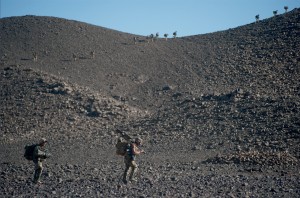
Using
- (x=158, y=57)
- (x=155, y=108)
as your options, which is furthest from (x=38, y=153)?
(x=158, y=57)

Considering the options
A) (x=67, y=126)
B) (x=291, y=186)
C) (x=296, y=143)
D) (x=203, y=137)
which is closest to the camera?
(x=291, y=186)

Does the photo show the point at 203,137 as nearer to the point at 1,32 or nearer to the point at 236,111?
the point at 236,111

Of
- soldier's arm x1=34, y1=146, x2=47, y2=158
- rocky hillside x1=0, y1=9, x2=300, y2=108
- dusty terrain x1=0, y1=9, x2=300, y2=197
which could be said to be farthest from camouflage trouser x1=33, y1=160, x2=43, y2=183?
rocky hillside x1=0, y1=9, x2=300, y2=108

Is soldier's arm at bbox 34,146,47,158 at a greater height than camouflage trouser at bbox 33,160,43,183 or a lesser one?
greater

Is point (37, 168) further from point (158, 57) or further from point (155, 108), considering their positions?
point (158, 57)

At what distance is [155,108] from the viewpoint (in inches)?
1303

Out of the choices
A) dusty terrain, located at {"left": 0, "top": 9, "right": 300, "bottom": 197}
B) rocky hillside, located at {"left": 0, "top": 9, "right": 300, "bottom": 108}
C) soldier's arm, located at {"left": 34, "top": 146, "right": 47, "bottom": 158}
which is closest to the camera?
soldier's arm, located at {"left": 34, "top": 146, "right": 47, "bottom": 158}

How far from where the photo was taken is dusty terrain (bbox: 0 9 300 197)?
15578mm

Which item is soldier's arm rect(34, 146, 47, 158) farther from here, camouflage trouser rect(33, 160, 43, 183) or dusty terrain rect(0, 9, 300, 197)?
dusty terrain rect(0, 9, 300, 197)

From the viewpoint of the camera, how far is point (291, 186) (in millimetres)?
13438

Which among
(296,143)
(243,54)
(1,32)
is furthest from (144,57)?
(296,143)

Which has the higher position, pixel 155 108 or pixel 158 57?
pixel 158 57

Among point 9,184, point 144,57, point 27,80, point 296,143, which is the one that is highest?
point 144,57

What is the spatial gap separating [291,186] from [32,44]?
40477 mm
